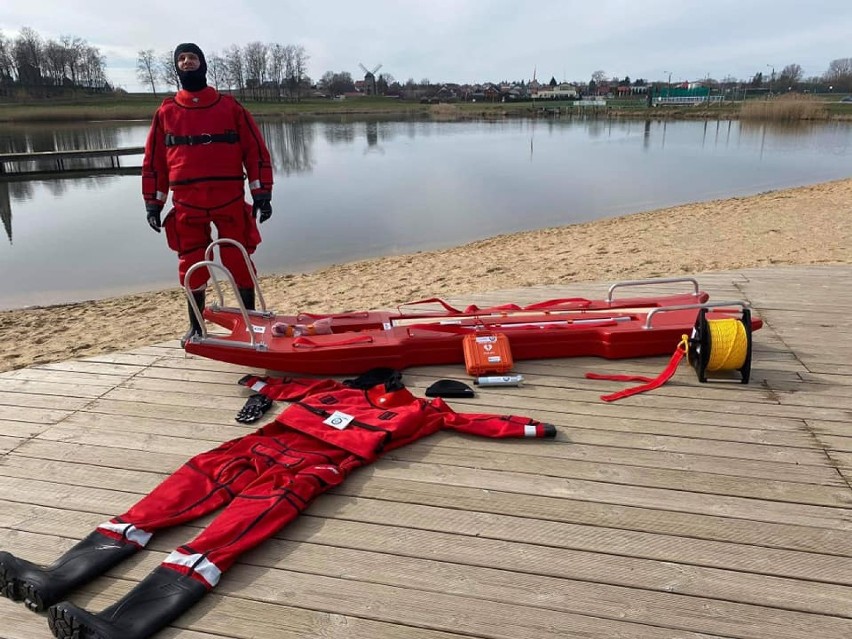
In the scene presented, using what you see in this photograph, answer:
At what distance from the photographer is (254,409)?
316cm

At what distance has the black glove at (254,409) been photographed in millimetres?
3084

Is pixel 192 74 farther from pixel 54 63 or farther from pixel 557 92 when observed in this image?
pixel 557 92

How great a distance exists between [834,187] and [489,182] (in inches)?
391

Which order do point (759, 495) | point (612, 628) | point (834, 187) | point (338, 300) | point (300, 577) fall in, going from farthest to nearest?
point (834, 187) < point (338, 300) < point (759, 495) < point (300, 577) < point (612, 628)

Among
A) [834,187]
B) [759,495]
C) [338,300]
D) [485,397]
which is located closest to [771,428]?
[759,495]

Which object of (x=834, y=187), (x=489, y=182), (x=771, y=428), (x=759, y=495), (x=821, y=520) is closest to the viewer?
(x=821, y=520)

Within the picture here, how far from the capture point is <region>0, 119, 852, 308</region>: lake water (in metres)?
11.4

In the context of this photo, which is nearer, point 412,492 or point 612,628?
point 612,628

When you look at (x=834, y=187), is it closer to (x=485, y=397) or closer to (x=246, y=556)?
(x=485, y=397)

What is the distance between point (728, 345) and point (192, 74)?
12.4 ft

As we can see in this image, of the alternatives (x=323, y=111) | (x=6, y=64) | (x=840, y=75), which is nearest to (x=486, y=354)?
(x=323, y=111)

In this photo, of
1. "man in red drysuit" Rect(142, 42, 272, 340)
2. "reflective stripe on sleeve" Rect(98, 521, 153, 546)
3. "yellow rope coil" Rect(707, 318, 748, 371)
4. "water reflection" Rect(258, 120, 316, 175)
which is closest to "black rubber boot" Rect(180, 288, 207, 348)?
"man in red drysuit" Rect(142, 42, 272, 340)

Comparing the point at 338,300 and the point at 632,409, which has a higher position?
the point at 632,409

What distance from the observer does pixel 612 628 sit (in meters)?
1.77
